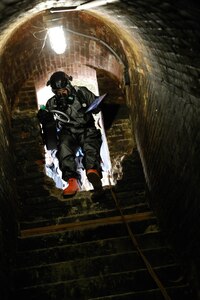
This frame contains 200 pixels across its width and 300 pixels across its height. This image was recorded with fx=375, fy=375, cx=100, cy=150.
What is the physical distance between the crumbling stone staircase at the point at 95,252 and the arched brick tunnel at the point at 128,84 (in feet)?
0.91

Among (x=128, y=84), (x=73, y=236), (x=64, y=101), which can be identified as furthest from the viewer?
(x=64, y=101)

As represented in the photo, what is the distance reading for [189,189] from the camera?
3.85 metres

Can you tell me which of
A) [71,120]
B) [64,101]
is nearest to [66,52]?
[64,101]

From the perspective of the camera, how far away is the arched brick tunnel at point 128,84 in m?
3.18

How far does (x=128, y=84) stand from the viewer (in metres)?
6.95

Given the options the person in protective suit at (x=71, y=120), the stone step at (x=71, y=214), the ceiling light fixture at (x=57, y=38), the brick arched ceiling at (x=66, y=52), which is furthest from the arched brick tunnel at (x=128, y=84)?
the person in protective suit at (x=71, y=120)

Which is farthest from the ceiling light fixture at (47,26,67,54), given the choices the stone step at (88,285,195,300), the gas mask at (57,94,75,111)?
the stone step at (88,285,195,300)

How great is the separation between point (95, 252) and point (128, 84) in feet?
10.8

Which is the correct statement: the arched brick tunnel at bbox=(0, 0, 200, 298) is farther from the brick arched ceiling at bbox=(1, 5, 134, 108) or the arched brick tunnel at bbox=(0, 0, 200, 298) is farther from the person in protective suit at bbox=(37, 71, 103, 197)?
the person in protective suit at bbox=(37, 71, 103, 197)

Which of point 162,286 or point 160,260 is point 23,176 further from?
point 162,286

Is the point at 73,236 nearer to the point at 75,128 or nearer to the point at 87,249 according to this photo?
the point at 87,249

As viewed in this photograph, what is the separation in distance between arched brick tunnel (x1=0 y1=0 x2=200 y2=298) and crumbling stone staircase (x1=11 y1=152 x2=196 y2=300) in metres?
0.28

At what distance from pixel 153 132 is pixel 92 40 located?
11.7ft

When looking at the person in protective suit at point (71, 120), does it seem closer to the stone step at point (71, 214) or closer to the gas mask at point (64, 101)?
the gas mask at point (64, 101)
